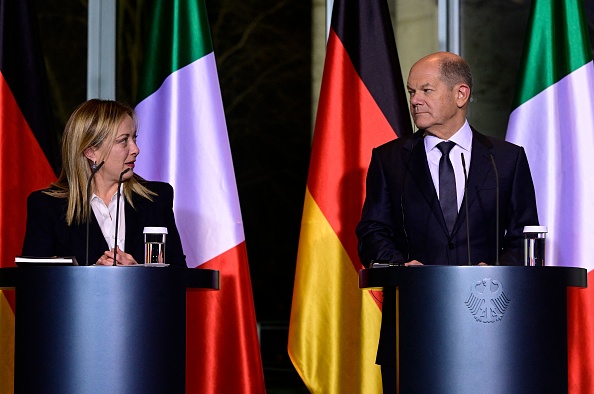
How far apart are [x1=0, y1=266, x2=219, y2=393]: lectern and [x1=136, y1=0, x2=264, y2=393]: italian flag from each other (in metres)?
1.50

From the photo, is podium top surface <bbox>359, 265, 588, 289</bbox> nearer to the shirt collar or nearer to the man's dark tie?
the man's dark tie

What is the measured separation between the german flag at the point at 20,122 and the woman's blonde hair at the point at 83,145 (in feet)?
3.16

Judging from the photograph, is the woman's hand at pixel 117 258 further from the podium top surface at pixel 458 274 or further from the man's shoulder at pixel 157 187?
the podium top surface at pixel 458 274

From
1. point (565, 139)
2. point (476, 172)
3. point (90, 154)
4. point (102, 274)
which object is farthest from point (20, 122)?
point (565, 139)

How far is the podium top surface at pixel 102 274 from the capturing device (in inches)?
107

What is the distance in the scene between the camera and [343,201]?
4438mm

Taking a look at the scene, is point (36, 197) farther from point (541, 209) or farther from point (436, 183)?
point (541, 209)

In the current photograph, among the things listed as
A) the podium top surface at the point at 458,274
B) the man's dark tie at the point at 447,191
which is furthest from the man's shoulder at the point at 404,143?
the podium top surface at the point at 458,274

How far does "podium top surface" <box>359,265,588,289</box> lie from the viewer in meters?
2.66

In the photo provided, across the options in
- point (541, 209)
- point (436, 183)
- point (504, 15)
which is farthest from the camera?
point (504, 15)

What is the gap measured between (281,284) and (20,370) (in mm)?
2876

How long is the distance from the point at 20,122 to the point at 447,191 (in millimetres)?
2157

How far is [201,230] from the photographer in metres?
4.38

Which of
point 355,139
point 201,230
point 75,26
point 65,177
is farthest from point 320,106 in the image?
point 75,26
